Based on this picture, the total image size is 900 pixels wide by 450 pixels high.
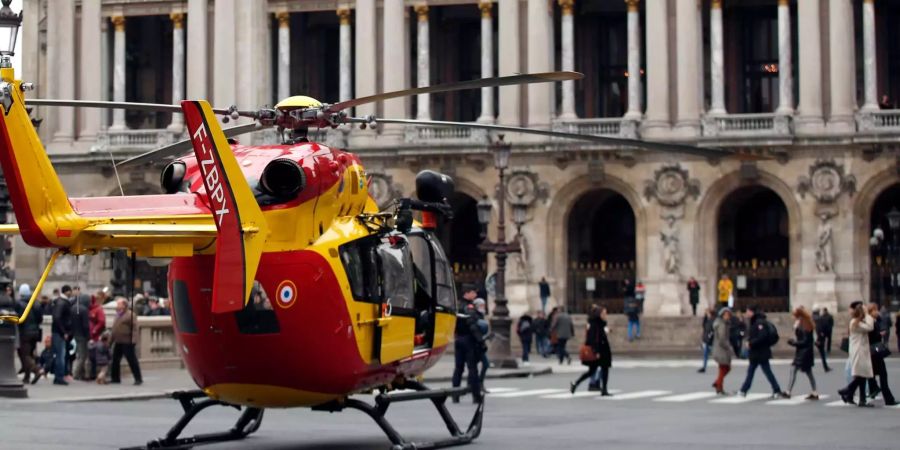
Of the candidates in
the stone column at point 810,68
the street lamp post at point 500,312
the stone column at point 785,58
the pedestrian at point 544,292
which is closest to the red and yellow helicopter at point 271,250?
the street lamp post at point 500,312

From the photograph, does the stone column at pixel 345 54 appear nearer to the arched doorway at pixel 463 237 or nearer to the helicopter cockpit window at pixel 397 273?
the arched doorway at pixel 463 237

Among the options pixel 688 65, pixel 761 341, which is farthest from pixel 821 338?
pixel 688 65

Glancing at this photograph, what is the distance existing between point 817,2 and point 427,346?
44295 millimetres

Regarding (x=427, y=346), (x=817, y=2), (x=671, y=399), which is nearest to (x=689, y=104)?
(x=817, y=2)

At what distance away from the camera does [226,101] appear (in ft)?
218

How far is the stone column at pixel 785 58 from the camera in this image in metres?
63.2

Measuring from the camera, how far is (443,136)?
213 feet

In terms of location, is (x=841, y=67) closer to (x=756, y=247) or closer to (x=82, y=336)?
(x=756, y=247)

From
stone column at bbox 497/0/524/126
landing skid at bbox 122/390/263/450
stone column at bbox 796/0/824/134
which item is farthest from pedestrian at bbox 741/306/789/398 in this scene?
stone column at bbox 497/0/524/126

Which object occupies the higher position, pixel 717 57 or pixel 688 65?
pixel 717 57

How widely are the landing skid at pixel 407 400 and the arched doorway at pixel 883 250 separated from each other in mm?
37946

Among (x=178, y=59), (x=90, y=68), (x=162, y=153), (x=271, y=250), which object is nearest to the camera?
(x=271, y=250)

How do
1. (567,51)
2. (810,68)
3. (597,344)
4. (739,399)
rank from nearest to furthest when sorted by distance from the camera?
(739,399) → (597,344) → (810,68) → (567,51)

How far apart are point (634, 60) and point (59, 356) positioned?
3364cm
